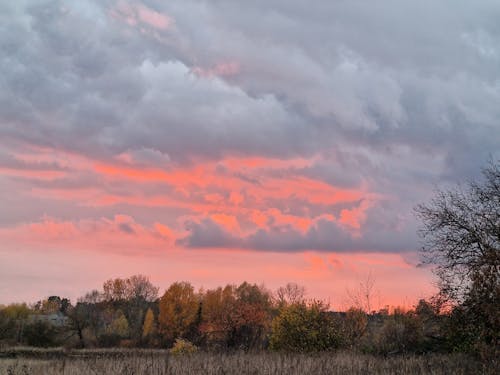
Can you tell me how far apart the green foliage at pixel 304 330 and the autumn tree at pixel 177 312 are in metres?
53.8

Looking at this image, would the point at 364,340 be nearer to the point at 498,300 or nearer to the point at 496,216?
the point at 496,216

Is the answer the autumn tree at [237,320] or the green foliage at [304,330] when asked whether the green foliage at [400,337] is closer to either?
the green foliage at [304,330]

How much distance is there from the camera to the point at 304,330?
1042 inches

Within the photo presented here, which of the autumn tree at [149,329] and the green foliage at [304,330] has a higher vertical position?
the green foliage at [304,330]

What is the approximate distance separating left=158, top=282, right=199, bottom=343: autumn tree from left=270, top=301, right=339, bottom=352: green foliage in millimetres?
53841

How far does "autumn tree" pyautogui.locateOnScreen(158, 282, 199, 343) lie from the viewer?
263ft

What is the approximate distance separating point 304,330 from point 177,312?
59.7 metres

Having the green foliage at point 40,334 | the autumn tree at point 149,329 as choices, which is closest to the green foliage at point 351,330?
the green foliage at point 40,334

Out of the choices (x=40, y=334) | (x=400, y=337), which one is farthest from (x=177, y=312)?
(x=400, y=337)

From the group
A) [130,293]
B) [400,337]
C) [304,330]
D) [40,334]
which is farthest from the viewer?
[130,293]

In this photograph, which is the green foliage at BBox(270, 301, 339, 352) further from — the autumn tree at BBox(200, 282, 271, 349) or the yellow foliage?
the yellow foliage

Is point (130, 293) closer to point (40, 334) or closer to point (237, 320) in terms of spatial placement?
point (40, 334)

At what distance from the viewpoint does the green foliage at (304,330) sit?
26.3m

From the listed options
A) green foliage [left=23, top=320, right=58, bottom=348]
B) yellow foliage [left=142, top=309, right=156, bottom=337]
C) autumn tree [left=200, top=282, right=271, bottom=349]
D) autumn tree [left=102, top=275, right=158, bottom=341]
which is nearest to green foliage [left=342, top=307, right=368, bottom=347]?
autumn tree [left=200, top=282, right=271, bottom=349]
